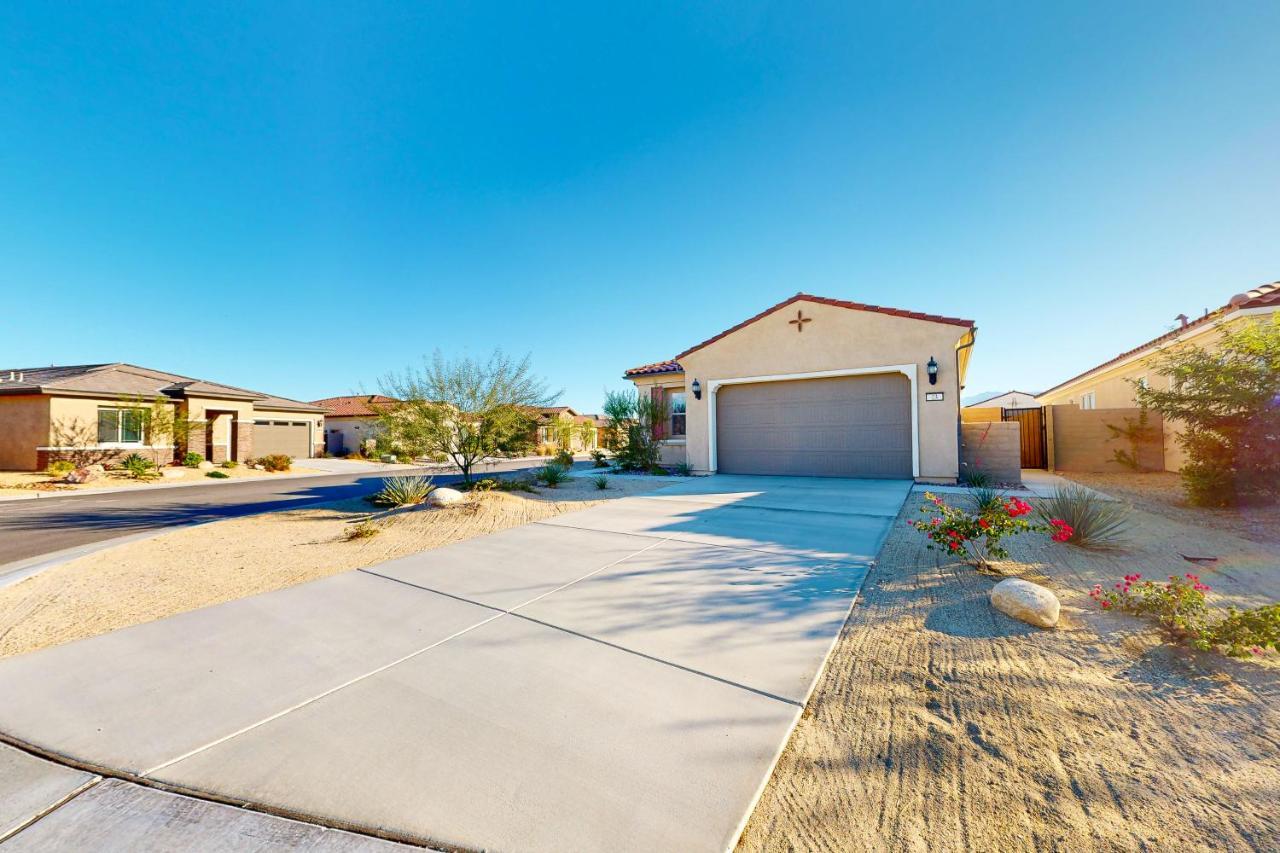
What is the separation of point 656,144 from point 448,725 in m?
13.1

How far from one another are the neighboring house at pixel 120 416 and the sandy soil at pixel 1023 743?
88.2 ft

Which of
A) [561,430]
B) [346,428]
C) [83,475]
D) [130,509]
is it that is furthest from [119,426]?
[561,430]

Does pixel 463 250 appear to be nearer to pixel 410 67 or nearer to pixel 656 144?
pixel 410 67

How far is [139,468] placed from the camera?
17.3 metres

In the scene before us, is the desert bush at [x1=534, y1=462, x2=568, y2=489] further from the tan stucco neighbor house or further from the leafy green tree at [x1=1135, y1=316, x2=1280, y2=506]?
the leafy green tree at [x1=1135, y1=316, x2=1280, y2=506]

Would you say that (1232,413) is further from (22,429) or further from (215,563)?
(22,429)

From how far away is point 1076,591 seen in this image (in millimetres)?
4125

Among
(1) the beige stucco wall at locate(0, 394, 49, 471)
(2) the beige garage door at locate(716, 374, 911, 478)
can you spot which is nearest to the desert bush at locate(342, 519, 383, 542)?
(2) the beige garage door at locate(716, 374, 911, 478)

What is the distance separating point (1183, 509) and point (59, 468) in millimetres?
31090

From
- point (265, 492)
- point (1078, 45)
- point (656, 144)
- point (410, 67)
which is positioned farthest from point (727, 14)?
point (265, 492)

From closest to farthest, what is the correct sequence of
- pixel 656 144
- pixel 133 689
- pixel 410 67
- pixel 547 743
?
pixel 547 743 < pixel 133 689 < pixel 410 67 < pixel 656 144

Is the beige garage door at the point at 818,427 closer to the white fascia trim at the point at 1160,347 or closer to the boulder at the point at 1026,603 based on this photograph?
the white fascia trim at the point at 1160,347

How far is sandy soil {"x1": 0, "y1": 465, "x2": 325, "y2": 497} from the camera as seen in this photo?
14.6 metres

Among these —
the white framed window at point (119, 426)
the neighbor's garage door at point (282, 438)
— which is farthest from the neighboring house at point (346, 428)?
the white framed window at point (119, 426)
